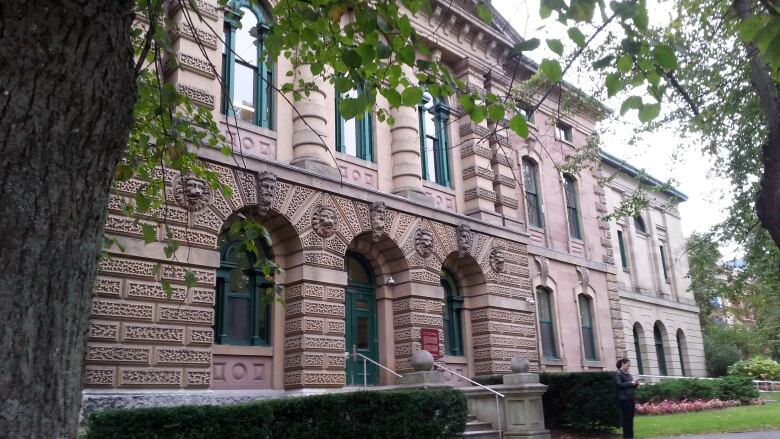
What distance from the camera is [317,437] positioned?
1058 cm

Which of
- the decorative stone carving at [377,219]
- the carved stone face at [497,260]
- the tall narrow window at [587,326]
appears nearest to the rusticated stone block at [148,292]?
the decorative stone carving at [377,219]

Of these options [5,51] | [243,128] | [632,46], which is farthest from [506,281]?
[5,51]

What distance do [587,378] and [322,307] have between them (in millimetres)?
6775

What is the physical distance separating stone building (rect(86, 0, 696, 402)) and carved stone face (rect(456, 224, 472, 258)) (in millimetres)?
52

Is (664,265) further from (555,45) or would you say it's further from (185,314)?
(555,45)

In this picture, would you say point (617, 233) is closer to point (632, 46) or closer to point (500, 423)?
point (500, 423)

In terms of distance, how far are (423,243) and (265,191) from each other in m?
4.96

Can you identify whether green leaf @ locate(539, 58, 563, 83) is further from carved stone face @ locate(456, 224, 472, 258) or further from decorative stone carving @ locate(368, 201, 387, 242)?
carved stone face @ locate(456, 224, 472, 258)

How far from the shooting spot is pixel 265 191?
1416 cm

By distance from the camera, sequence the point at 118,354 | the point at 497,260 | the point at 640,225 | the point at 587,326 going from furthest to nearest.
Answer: the point at 640,225 → the point at 587,326 → the point at 497,260 → the point at 118,354

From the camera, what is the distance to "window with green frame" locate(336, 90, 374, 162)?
680 inches

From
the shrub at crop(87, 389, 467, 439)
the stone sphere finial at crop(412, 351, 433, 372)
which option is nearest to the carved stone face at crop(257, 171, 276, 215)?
the stone sphere finial at crop(412, 351, 433, 372)

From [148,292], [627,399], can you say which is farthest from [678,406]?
[148,292]

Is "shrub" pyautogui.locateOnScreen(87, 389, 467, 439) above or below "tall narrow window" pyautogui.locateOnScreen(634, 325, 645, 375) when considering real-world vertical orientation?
below
